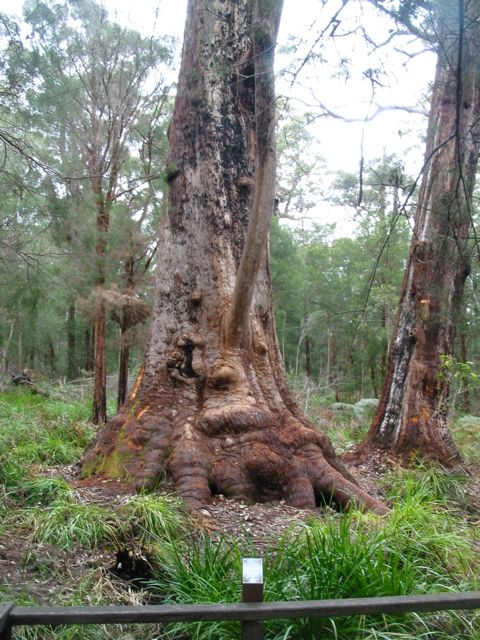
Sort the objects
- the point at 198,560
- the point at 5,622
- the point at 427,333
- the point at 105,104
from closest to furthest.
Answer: the point at 5,622 → the point at 198,560 → the point at 427,333 → the point at 105,104

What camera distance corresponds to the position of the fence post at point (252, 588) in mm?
2408

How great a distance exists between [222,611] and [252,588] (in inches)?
5.9

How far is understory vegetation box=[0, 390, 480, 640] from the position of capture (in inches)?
125

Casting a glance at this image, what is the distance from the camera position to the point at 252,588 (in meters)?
2.42

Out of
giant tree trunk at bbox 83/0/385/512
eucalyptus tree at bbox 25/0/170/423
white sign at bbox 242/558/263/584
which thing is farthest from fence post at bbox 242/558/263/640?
eucalyptus tree at bbox 25/0/170/423

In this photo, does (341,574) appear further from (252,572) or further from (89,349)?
(89,349)

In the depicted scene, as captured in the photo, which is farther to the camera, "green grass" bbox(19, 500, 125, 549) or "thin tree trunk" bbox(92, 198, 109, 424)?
"thin tree trunk" bbox(92, 198, 109, 424)

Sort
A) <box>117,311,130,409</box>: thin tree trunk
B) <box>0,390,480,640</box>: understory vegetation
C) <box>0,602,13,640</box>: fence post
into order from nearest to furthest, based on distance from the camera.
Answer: <box>0,602,13,640</box>: fence post, <box>0,390,480,640</box>: understory vegetation, <box>117,311,130,409</box>: thin tree trunk

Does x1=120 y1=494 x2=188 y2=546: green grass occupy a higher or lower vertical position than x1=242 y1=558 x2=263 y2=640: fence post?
lower

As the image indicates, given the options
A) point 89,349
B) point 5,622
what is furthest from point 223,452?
point 89,349

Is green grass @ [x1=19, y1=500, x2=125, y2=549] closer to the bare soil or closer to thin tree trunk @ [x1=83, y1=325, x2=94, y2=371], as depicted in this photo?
the bare soil

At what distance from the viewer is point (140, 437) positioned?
5.72 meters

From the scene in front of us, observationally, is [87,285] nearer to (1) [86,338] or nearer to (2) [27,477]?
(2) [27,477]

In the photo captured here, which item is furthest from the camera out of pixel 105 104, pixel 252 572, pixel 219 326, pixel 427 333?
pixel 105 104
